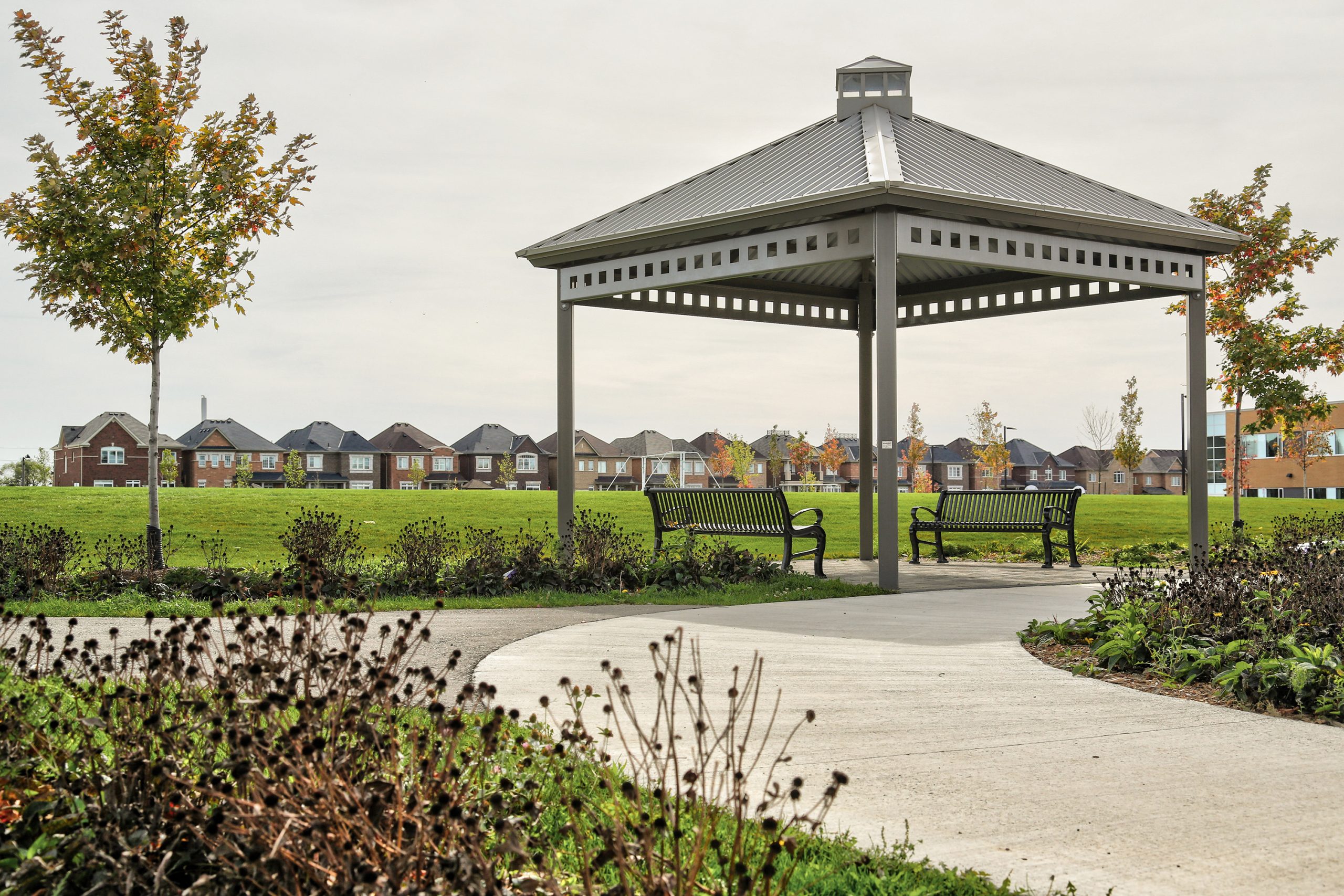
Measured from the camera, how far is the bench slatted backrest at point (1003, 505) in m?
13.4

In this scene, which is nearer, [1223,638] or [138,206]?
[1223,638]

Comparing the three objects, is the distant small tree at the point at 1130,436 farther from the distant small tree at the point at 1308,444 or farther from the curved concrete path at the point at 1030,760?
the curved concrete path at the point at 1030,760

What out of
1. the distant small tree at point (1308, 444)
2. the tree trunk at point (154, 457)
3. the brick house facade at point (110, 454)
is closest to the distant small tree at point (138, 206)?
the tree trunk at point (154, 457)

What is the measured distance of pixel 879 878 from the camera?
→ 290 centimetres

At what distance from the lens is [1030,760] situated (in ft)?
13.5

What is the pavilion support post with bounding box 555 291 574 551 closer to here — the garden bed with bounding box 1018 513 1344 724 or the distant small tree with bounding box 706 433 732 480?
the garden bed with bounding box 1018 513 1344 724

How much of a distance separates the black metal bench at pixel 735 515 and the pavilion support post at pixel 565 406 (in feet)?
3.46

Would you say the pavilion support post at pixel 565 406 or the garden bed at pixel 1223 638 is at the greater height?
the pavilion support post at pixel 565 406

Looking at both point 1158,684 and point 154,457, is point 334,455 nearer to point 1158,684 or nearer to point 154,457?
point 154,457

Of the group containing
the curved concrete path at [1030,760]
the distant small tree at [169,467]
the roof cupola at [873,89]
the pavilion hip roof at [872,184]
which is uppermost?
the roof cupola at [873,89]

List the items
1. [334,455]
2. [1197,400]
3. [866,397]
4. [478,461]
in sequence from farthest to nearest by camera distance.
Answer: [478,461], [334,455], [866,397], [1197,400]

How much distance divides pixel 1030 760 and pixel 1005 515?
1011cm

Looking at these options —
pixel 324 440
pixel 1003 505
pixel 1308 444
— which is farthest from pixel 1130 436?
pixel 324 440

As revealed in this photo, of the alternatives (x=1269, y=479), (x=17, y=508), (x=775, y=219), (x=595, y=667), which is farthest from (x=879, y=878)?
(x=1269, y=479)
